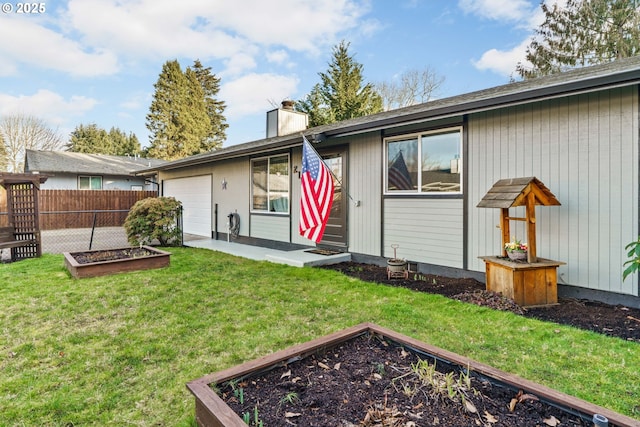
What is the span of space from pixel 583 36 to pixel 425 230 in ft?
49.6

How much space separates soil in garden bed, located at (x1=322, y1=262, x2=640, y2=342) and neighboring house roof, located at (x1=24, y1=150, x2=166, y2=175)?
15.5m

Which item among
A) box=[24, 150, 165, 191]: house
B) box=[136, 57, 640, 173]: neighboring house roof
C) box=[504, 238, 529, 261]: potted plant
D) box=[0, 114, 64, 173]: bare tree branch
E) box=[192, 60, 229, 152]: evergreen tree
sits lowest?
box=[504, 238, 529, 261]: potted plant

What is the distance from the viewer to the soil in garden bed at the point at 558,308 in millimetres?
3143

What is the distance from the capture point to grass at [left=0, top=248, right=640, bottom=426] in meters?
2.05

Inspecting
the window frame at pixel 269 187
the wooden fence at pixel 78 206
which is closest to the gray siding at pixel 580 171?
the window frame at pixel 269 187

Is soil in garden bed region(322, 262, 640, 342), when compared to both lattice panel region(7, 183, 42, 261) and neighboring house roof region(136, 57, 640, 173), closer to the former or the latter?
neighboring house roof region(136, 57, 640, 173)

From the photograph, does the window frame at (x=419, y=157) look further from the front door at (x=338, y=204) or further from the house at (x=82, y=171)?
the house at (x=82, y=171)

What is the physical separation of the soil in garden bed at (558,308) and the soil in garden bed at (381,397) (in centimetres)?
215

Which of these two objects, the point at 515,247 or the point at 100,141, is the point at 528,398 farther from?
the point at 100,141

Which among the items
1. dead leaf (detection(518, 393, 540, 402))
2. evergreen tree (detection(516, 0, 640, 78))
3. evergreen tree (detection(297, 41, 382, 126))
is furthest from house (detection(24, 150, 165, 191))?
evergreen tree (detection(516, 0, 640, 78))

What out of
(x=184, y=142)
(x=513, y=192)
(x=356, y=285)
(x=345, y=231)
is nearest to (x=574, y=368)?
(x=513, y=192)

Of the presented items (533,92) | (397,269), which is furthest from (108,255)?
(533,92)

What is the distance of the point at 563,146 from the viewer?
4.04 metres

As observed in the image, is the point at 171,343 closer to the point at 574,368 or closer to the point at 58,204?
the point at 574,368
